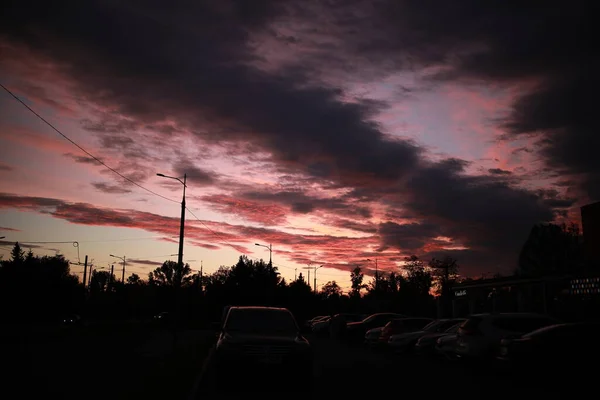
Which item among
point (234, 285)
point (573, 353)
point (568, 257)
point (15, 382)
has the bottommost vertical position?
point (15, 382)

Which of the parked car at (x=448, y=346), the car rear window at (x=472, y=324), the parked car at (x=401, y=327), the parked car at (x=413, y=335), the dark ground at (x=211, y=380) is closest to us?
the dark ground at (x=211, y=380)

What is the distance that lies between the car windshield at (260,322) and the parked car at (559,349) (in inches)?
209

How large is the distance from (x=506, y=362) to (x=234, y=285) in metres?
57.5

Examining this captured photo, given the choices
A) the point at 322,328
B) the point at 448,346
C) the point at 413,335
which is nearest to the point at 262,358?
the point at 448,346

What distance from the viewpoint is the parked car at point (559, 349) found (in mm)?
12864

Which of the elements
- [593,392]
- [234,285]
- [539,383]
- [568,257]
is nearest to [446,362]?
[539,383]

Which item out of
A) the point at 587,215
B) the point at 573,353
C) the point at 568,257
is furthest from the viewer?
the point at 568,257

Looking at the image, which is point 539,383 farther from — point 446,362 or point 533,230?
point 533,230

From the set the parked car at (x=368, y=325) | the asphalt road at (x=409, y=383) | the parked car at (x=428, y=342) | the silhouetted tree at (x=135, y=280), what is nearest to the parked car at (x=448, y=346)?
the asphalt road at (x=409, y=383)

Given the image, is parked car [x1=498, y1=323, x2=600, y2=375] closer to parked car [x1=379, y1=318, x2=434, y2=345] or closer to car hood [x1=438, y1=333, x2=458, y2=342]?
car hood [x1=438, y1=333, x2=458, y2=342]

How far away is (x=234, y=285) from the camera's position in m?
69.4

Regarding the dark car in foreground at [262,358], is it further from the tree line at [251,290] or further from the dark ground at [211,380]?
the tree line at [251,290]

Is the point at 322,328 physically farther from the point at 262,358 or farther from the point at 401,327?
the point at 262,358

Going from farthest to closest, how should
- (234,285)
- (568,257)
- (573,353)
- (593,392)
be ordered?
1. (568,257)
2. (234,285)
3. (573,353)
4. (593,392)
